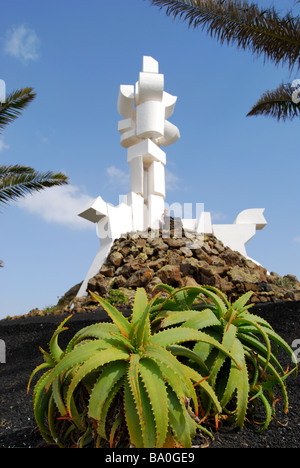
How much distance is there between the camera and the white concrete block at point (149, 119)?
13508 millimetres

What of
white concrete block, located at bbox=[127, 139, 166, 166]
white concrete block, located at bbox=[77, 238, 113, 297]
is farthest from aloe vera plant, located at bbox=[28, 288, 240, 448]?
white concrete block, located at bbox=[127, 139, 166, 166]

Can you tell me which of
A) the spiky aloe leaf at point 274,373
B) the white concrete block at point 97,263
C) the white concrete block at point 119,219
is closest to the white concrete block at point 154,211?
the white concrete block at point 119,219

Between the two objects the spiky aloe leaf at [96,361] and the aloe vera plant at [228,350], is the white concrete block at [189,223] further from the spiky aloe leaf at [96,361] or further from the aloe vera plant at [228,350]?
the spiky aloe leaf at [96,361]

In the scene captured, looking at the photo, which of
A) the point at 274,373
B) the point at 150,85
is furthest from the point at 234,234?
the point at 274,373

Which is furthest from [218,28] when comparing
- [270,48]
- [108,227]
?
[108,227]

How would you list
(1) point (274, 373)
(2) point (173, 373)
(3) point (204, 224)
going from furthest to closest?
(3) point (204, 224)
(1) point (274, 373)
(2) point (173, 373)

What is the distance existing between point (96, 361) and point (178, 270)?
807cm

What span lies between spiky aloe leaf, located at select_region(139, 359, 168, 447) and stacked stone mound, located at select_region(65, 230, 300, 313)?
6979 mm

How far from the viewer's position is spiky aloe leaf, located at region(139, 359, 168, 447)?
170 cm

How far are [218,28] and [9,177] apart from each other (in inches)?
225

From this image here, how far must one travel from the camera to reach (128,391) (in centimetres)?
182

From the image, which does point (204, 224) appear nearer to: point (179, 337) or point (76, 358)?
point (179, 337)
